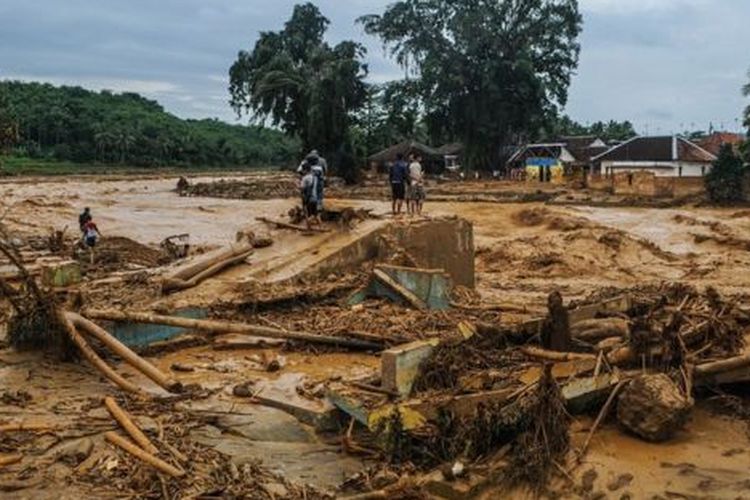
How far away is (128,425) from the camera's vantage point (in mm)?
6359

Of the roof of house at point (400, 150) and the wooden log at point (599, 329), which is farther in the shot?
the roof of house at point (400, 150)

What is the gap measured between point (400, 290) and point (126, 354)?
3.88 meters

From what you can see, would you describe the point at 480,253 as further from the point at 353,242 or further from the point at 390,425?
the point at 390,425

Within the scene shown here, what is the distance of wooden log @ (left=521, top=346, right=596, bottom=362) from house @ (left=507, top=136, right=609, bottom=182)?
43895 millimetres

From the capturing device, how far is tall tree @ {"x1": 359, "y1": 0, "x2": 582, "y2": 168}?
169 feet


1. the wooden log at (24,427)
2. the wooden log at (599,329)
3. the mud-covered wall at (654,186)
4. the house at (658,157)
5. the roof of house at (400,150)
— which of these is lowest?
the wooden log at (24,427)

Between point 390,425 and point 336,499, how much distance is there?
75 centimetres

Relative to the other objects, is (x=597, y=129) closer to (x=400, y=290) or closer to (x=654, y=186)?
(x=654, y=186)

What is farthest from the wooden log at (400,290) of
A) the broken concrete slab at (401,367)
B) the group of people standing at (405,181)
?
the group of people standing at (405,181)

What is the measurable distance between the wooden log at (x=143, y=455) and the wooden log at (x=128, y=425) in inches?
2.9

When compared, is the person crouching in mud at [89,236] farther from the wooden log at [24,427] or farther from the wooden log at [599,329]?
the wooden log at [599,329]

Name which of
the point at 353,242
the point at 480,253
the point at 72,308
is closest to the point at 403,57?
the point at 480,253

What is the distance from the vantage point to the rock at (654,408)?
5.95 m

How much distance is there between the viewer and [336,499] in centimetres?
561
